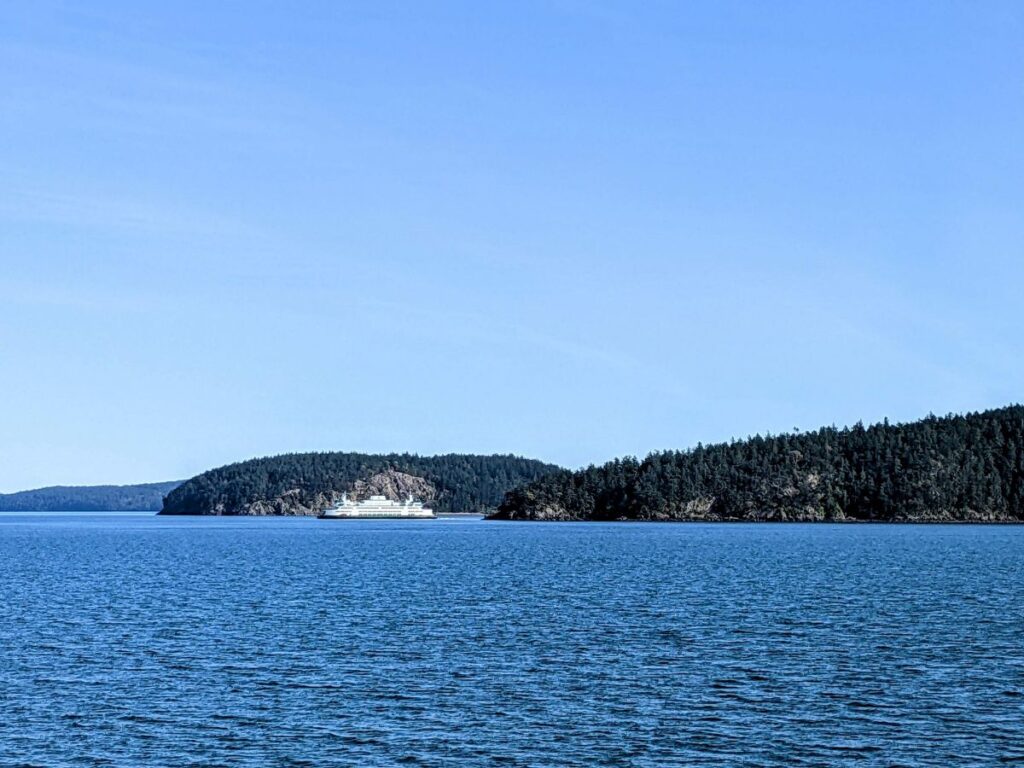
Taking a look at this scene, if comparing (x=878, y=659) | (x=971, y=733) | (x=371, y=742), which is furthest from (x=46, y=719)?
(x=878, y=659)

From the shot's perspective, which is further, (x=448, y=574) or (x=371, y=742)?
(x=448, y=574)

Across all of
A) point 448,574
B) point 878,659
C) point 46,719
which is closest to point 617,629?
point 878,659

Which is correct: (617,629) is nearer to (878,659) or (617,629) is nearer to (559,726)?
(878,659)

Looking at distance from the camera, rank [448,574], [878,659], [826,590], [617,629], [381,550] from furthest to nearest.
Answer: [381,550], [448,574], [826,590], [617,629], [878,659]

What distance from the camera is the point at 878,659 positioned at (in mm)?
54625

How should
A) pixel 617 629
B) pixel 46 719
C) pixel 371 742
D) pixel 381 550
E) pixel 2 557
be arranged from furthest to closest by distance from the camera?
pixel 381 550, pixel 2 557, pixel 617 629, pixel 46 719, pixel 371 742

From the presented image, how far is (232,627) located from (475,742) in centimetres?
3215

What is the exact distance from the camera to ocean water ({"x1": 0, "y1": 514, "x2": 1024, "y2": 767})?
3819 cm

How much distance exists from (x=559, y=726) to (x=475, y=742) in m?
3.62

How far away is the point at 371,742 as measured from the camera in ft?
127

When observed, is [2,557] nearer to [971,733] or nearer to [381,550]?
[381,550]

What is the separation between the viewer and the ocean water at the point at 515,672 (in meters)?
38.2

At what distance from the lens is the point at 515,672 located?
51875mm

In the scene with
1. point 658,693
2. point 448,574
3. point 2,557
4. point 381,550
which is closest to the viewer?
point 658,693
